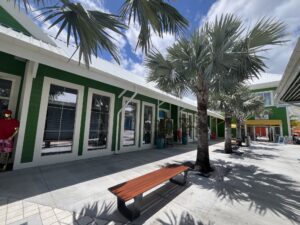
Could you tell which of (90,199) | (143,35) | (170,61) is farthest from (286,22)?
(90,199)

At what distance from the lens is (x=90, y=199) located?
2.87 meters

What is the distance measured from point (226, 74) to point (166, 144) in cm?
685

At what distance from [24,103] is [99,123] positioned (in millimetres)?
2832

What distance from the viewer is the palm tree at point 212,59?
13.4ft

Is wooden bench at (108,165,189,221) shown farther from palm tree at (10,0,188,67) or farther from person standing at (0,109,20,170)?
person standing at (0,109,20,170)

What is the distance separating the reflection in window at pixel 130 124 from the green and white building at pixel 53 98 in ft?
0.36

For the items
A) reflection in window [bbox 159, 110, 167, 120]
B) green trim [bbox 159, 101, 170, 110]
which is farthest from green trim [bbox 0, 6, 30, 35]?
reflection in window [bbox 159, 110, 167, 120]

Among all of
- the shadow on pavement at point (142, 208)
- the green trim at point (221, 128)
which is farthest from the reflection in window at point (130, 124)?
the green trim at point (221, 128)

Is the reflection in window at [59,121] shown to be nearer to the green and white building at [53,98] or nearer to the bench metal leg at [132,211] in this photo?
the green and white building at [53,98]

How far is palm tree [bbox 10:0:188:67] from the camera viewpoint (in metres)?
2.29

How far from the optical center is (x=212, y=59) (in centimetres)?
420

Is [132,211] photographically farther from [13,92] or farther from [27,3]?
[13,92]

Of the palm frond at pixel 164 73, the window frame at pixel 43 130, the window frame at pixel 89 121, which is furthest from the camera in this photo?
the window frame at pixel 89 121

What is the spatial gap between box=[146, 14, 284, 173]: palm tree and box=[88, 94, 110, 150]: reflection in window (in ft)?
9.08
